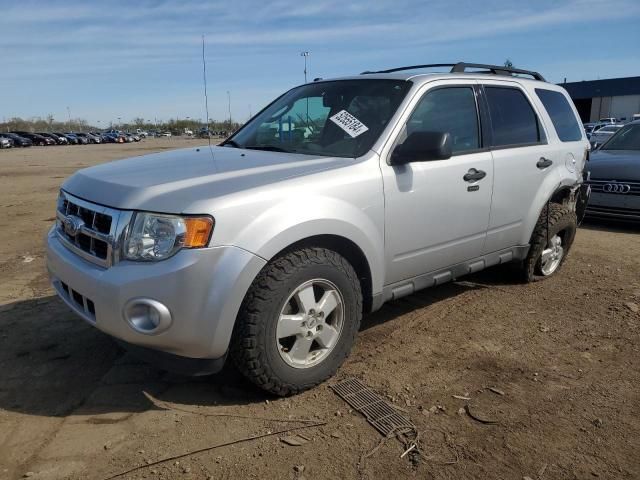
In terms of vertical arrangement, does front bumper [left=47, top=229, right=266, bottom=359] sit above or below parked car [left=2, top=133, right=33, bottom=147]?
above

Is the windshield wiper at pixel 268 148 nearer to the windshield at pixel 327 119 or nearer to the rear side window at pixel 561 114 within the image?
the windshield at pixel 327 119

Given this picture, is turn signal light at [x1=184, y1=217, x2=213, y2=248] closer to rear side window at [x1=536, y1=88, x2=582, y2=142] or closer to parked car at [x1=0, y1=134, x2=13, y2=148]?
rear side window at [x1=536, y1=88, x2=582, y2=142]

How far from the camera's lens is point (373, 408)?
296 centimetres

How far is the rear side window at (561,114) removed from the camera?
4914 mm

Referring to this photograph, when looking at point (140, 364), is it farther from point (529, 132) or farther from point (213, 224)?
point (529, 132)

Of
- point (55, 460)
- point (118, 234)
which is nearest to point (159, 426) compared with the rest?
point (55, 460)

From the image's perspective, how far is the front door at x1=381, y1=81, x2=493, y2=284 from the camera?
3.41m

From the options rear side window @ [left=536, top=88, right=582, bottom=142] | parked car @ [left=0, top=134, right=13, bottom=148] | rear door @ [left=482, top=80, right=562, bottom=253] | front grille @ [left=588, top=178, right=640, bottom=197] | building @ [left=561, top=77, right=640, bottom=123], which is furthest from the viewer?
building @ [left=561, top=77, right=640, bottom=123]

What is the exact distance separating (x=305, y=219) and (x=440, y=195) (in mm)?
1201

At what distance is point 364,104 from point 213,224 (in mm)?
1694

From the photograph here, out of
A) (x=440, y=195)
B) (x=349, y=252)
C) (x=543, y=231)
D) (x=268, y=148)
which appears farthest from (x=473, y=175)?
(x=268, y=148)

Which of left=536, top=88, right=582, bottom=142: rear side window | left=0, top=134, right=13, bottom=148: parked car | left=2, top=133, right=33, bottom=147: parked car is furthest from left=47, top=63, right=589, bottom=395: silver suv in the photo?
left=2, top=133, right=33, bottom=147: parked car

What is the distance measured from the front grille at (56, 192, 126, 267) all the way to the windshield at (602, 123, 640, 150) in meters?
8.42

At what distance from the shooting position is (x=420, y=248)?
3613 mm
